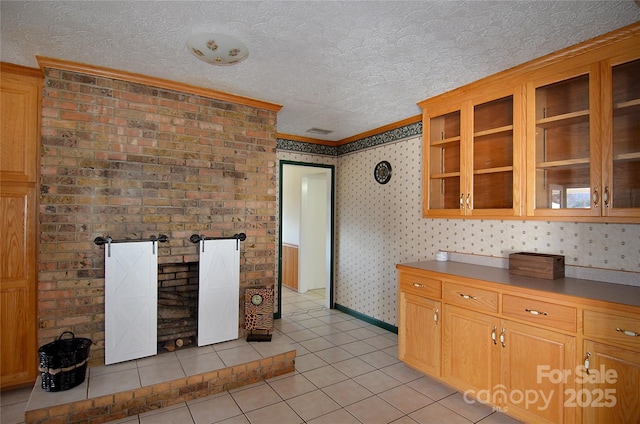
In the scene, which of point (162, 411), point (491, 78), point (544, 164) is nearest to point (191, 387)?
point (162, 411)

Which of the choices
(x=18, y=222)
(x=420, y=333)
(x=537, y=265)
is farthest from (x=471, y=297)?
(x=18, y=222)

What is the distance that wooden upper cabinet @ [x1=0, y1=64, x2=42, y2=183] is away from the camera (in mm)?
2529

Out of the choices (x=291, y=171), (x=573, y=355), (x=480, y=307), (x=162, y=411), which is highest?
(x=291, y=171)

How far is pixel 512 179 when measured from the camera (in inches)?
101

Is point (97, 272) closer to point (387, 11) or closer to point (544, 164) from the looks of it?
point (387, 11)

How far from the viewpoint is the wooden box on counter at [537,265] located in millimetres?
2311

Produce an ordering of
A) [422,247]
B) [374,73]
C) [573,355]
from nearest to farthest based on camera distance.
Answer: [573,355], [374,73], [422,247]

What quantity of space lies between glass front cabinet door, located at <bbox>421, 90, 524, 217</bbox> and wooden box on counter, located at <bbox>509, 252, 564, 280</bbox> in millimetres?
343

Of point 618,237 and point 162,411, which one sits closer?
point 618,237

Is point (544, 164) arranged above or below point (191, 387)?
above

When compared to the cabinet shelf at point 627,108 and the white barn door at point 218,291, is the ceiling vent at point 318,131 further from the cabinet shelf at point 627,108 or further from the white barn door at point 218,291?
the cabinet shelf at point 627,108

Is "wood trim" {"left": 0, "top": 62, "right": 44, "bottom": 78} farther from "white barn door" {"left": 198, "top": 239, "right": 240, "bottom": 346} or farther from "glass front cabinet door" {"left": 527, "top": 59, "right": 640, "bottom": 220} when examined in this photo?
"glass front cabinet door" {"left": 527, "top": 59, "right": 640, "bottom": 220}

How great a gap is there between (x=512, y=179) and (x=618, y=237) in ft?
2.47

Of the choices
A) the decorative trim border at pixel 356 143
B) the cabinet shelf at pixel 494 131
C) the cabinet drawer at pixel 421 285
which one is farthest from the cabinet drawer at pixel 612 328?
the decorative trim border at pixel 356 143
